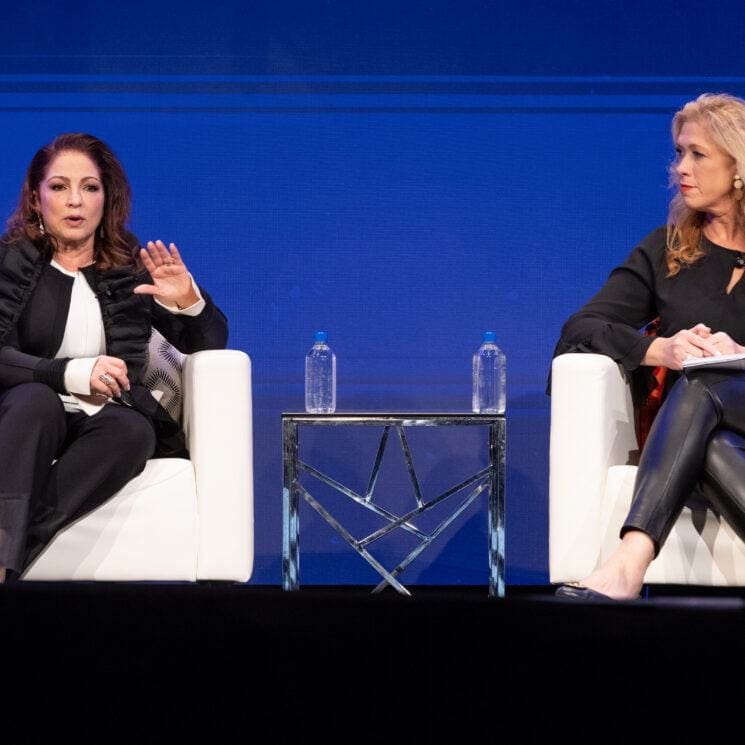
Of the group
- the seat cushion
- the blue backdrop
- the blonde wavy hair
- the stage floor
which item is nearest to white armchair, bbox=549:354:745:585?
the blonde wavy hair

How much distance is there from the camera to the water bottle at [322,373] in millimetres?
3041

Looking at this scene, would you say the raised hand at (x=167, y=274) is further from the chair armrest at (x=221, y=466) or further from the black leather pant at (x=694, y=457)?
→ the black leather pant at (x=694, y=457)

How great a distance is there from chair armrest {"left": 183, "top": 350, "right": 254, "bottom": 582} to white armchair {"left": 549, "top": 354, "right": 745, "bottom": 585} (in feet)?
1.99

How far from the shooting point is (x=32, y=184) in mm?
2490

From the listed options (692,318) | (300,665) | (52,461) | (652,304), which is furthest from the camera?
(652,304)

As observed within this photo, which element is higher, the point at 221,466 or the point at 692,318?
the point at 692,318

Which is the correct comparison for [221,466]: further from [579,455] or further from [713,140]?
[713,140]

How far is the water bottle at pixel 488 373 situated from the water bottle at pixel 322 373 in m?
0.38

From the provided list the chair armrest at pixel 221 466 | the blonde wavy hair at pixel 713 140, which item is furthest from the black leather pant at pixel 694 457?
the chair armrest at pixel 221 466

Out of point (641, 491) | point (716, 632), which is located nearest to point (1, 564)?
point (641, 491)

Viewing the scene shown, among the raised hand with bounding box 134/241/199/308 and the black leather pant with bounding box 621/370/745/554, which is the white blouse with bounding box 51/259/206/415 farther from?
the black leather pant with bounding box 621/370/745/554

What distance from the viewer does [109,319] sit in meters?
2.43

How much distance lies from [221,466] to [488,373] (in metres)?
1.05

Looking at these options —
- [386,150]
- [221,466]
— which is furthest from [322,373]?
[221,466]
